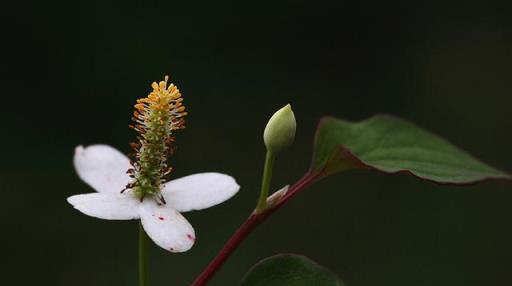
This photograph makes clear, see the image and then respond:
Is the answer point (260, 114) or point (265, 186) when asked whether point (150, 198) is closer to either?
point (265, 186)

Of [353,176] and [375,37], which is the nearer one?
[353,176]

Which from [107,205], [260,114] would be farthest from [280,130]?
[260,114]

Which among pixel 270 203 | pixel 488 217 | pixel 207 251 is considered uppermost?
pixel 270 203

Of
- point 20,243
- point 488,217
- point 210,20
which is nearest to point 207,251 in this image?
point 20,243

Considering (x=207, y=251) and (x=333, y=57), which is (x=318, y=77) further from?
(x=207, y=251)

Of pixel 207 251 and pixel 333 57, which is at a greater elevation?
pixel 333 57

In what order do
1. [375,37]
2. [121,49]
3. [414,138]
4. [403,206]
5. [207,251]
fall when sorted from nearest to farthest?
[414,138]
[207,251]
[403,206]
[121,49]
[375,37]

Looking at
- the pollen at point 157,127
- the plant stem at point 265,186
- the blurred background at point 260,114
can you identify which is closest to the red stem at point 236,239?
the plant stem at point 265,186
